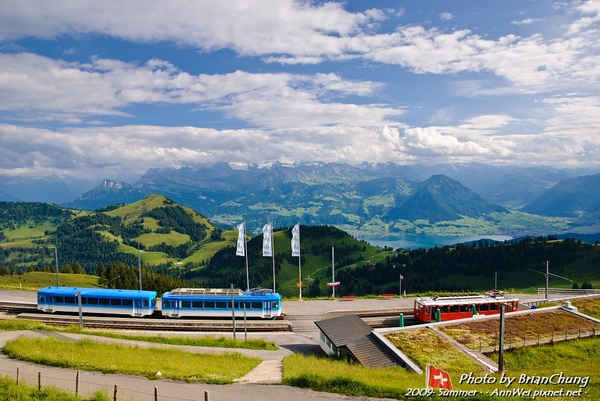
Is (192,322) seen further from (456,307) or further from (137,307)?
(456,307)

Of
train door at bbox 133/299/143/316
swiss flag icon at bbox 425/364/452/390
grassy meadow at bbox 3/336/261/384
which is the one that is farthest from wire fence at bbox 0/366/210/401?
train door at bbox 133/299/143/316

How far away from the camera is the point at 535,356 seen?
37.5 metres

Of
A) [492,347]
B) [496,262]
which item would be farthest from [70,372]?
[496,262]

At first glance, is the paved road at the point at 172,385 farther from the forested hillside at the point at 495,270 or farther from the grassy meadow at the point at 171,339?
the forested hillside at the point at 495,270

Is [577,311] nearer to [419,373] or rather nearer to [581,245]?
[419,373]

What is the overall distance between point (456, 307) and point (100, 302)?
1766 inches

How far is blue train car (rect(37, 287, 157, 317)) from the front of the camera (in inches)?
2057

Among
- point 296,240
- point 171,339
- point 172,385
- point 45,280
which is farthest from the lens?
point 45,280

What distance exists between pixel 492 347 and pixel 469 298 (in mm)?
15688

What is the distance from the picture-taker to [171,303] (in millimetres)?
52219

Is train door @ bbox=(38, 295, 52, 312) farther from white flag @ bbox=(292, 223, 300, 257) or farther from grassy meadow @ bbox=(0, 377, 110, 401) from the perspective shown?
grassy meadow @ bbox=(0, 377, 110, 401)

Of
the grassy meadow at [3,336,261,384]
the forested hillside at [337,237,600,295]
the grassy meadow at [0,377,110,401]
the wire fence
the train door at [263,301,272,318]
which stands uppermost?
the grassy meadow at [0,377,110,401]

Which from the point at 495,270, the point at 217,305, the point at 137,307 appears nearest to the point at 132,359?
the point at 217,305

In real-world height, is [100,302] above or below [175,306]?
above
